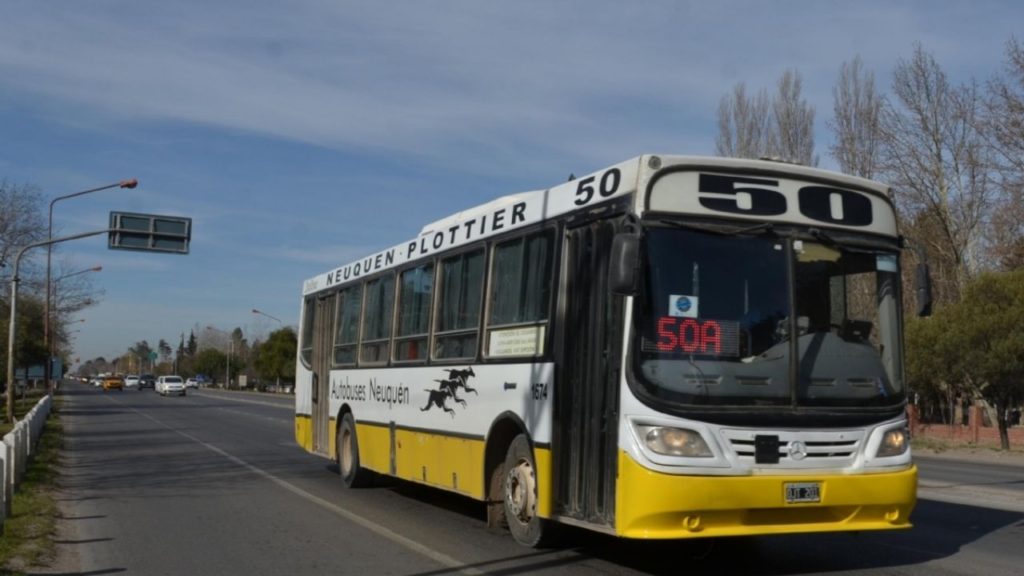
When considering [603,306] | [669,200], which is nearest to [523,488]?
[603,306]

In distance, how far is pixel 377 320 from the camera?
15062 mm

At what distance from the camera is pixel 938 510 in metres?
13.9

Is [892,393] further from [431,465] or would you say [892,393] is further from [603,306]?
[431,465]

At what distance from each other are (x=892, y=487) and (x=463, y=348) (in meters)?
4.63

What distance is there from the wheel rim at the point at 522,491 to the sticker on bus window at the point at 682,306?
2289mm

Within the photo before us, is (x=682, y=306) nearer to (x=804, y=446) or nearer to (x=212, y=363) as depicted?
(x=804, y=446)

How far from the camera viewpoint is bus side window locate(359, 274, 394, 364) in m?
14.6

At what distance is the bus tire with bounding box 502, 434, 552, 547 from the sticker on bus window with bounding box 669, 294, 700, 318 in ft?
7.06

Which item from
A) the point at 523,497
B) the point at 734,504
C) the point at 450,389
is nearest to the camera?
the point at 734,504

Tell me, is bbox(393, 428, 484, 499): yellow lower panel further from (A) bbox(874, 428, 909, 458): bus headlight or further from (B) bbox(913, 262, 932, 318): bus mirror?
(B) bbox(913, 262, 932, 318): bus mirror

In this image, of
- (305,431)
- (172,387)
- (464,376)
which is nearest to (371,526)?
(464,376)

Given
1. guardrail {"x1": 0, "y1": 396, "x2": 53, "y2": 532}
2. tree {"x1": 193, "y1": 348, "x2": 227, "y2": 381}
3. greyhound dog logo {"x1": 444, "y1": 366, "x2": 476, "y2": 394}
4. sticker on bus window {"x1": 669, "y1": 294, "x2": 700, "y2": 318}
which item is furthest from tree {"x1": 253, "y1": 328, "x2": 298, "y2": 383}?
sticker on bus window {"x1": 669, "y1": 294, "x2": 700, "y2": 318}

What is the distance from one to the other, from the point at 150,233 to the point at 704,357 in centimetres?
2664

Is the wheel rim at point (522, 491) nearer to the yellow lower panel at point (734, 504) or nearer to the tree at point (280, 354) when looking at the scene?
the yellow lower panel at point (734, 504)
